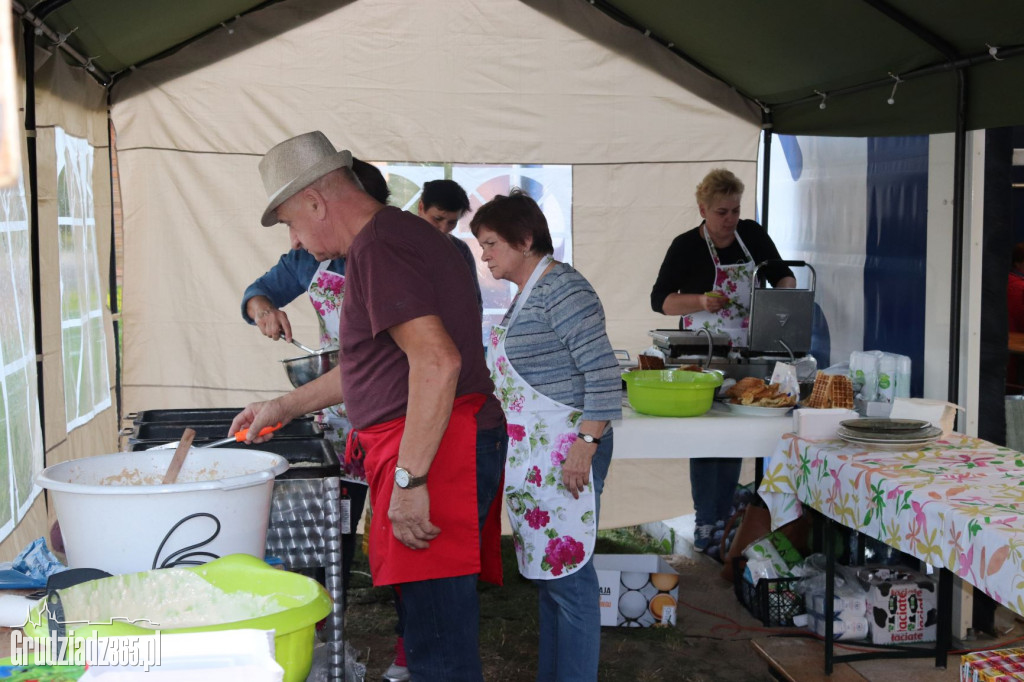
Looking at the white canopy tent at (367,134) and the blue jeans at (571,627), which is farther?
the white canopy tent at (367,134)

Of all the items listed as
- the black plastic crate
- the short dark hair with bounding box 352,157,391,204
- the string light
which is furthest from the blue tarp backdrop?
the short dark hair with bounding box 352,157,391,204

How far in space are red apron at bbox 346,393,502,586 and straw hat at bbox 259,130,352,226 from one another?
0.56 meters

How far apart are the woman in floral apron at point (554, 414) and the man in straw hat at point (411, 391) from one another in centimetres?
61

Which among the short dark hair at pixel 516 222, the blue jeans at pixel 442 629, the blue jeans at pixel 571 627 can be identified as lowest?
the blue jeans at pixel 571 627

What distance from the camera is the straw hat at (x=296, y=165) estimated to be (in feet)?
6.88

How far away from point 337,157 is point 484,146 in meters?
3.17

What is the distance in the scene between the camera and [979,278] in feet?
12.0

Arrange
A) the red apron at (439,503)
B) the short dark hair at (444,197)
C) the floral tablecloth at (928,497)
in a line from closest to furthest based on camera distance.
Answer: the red apron at (439,503) < the floral tablecloth at (928,497) < the short dark hair at (444,197)

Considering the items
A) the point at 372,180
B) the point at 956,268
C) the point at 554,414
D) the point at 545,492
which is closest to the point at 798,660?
the point at 545,492

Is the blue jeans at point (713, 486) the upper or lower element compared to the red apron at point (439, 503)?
lower

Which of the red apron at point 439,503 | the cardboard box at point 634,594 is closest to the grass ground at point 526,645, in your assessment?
the cardboard box at point 634,594

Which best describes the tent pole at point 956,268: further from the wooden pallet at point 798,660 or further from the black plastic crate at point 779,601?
the wooden pallet at point 798,660

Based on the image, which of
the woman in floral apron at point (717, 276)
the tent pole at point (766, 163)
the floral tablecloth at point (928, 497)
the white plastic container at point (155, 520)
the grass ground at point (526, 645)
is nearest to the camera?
the white plastic container at point (155, 520)

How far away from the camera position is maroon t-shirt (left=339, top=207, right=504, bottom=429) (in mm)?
2010
